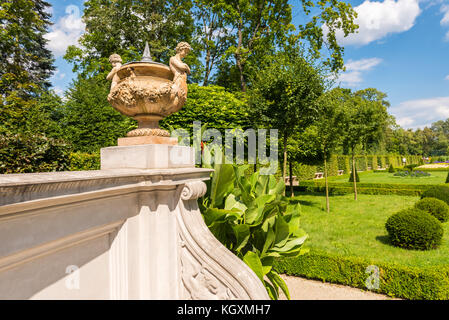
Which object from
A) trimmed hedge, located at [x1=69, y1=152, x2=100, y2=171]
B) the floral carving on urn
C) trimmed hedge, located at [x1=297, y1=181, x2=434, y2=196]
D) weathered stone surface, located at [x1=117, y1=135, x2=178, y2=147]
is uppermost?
the floral carving on urn

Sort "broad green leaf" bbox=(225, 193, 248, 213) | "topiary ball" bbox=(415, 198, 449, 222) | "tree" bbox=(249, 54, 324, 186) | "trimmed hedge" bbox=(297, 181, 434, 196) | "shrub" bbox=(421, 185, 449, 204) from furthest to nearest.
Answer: "trimmed hedge" bbox=(297, 181, 434, 196) < "shrub" bbox=(421, 185, 449, 204) < "tree" bbox=(249, 54, 324, 186) < "topiary ball" bbox=(415, 198, 449, 222) < "broad green leaf" bbox=(225, 193, 248, 213)

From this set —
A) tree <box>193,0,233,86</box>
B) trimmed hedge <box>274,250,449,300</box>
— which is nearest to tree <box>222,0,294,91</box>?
tree <box>193,0,233,86</box>

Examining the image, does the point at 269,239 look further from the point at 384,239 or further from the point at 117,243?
the point at 384,239

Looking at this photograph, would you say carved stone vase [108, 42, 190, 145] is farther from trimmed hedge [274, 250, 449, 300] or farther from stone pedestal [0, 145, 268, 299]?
trimmed hedge [274, 250, 449, 300]

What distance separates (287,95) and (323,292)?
6.53 meters

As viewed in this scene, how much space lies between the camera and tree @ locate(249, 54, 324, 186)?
9.37 m

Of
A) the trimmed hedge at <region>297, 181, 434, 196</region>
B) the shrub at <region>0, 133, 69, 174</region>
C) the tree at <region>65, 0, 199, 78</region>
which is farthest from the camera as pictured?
the tree at <region>65, 0, 199, 78</region>

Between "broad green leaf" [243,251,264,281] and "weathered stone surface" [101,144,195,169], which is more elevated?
"weathered stone surface" [101,144,195,169]

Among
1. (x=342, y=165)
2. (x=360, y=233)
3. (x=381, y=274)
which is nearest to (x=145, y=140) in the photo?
→ (x=381, y=274)

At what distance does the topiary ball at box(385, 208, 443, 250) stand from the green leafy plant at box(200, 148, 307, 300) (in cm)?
493

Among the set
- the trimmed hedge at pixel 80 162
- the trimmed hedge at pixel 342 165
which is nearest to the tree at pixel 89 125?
the trimmed hedge at pixel 80 162

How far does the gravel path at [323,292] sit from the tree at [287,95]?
14.7ft

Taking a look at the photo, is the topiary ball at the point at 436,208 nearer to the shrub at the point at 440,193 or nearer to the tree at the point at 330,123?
the shrub at the point at 440,193
